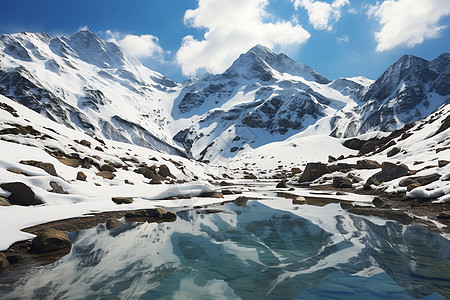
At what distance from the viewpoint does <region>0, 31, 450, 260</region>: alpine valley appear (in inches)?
428

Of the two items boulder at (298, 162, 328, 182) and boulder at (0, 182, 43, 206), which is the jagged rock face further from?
boulder at (0, 182, 43, 206)

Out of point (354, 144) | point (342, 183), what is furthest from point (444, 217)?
point (354, 144)

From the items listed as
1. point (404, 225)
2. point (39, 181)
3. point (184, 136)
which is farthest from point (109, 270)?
point (184, 136)

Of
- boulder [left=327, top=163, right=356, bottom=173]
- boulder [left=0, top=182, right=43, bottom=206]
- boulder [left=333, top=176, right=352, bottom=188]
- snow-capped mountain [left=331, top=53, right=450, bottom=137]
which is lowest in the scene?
boulder [left=333, top=176, right=352, bottom=188]

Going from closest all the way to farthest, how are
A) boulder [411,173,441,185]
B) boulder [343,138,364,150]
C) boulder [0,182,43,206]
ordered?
boulder [0,182,43,206]
boulder [411,173,441,185]
boulder [343,138,364,150]

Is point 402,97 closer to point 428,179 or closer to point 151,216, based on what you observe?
point 428,179

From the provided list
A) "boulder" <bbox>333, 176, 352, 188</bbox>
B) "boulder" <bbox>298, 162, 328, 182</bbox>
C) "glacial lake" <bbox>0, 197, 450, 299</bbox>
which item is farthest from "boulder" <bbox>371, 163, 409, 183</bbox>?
"glacial lake" <bbox>0, 197, 450, 299</bbox>

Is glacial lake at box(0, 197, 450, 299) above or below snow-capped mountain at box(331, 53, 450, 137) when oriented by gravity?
below

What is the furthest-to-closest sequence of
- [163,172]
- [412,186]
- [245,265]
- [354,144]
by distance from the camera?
1. [354,144]
2. [163,172]
3. [412,186]
4. [245,265]

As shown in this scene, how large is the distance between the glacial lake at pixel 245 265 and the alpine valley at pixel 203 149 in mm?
2076

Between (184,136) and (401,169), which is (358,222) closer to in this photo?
(401,169)

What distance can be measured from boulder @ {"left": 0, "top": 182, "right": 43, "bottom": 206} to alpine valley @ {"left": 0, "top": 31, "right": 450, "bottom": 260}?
37mm

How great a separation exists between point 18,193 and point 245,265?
8.71 meters

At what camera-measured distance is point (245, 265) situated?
17.7 feet
